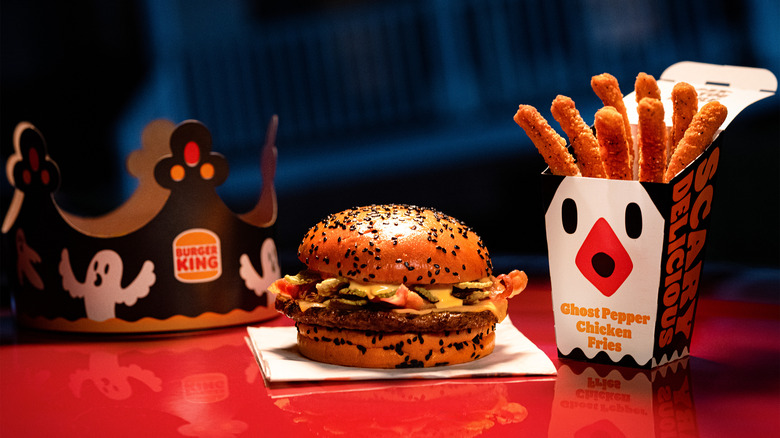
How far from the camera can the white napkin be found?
7.73 feet

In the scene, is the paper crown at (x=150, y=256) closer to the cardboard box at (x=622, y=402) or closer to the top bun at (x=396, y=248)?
the top bun at (x=396, y=248)

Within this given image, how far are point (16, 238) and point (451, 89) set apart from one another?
8.09 ft

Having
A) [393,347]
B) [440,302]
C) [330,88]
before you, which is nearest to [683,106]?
[440,302]

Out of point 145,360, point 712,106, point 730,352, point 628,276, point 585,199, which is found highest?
point 712,106

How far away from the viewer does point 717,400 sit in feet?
7.02

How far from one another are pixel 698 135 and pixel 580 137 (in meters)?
0.30

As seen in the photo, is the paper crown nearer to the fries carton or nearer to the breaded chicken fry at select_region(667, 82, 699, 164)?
the fries carton

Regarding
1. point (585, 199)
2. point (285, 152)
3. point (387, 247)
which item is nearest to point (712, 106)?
point (585, 199)

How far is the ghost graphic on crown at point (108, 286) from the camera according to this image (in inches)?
125

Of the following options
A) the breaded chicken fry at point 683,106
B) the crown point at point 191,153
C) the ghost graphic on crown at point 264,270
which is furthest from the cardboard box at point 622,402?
the crown point at point 191,153

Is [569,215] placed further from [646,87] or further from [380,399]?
[380,399]

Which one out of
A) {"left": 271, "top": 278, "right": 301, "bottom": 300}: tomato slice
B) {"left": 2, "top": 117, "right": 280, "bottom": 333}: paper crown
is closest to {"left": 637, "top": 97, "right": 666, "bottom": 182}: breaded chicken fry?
{"left": 271, "top": 278, "right": 301, "bottom": 300}: tomato slice

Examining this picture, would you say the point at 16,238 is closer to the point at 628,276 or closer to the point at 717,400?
the point at 628,276

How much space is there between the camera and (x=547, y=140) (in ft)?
7.68
